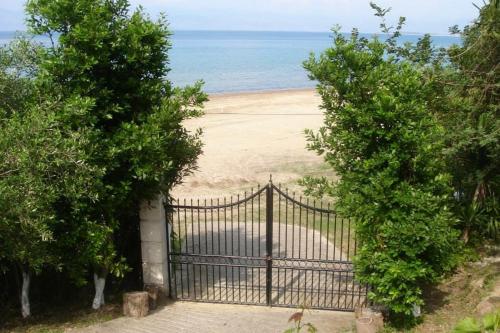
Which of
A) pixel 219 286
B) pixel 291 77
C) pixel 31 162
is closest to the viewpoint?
pixel 31 162

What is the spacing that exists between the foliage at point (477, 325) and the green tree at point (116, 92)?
255 inches

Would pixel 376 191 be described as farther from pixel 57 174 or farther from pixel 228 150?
pixel 228 150

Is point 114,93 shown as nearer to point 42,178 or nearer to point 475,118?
point 42,178

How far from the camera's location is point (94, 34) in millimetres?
8492

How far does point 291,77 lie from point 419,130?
53.6 meters

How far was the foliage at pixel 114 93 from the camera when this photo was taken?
8602 mm

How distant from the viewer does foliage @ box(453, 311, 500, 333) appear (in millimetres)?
2424

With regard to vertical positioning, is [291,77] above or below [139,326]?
above

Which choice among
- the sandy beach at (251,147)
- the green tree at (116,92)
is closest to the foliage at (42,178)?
the green tree at (116,92)

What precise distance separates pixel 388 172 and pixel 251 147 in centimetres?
1579

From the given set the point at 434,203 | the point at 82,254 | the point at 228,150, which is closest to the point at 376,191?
the point at 434,203

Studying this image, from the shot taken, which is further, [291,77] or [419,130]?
[291,77]

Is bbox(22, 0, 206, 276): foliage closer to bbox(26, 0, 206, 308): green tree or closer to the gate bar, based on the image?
bbox(26, 0, 206, 308): green tree

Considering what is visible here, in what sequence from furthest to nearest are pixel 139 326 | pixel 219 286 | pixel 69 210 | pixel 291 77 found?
pixel 291 77, pixel 219 286, pixel 139 326, pixel 69 210
